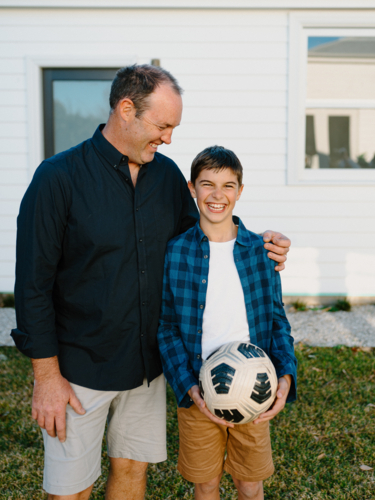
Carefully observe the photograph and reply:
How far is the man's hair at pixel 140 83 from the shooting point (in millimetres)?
1873

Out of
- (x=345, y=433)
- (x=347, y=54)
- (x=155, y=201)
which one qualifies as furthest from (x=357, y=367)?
(x=347, y=54)

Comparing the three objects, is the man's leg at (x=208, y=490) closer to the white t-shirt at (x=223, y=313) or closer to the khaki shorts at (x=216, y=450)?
the khaki shorts at (x=216, y=450)

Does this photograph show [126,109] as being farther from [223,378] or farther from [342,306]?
[342,306]

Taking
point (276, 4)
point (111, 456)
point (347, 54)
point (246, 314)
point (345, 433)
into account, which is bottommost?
point (345, 433)

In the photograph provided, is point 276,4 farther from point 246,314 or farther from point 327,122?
point 246,314

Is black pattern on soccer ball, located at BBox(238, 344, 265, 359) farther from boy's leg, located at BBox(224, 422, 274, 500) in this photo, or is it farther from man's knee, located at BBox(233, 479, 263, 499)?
man's knee, located at BBox(233, 479, 263, 499)

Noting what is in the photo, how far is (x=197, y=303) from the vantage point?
2.02 m

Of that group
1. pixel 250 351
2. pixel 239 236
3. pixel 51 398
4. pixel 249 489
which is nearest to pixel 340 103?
pixel 239 236

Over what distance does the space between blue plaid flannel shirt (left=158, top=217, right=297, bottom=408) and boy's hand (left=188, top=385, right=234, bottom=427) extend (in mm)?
52

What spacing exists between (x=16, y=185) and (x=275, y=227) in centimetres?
333

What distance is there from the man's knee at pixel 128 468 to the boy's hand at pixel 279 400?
71cm

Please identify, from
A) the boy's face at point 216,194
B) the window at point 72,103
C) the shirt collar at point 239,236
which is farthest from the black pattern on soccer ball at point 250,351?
the window at point 72,103

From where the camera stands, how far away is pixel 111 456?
216cm

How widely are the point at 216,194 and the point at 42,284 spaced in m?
0.90
